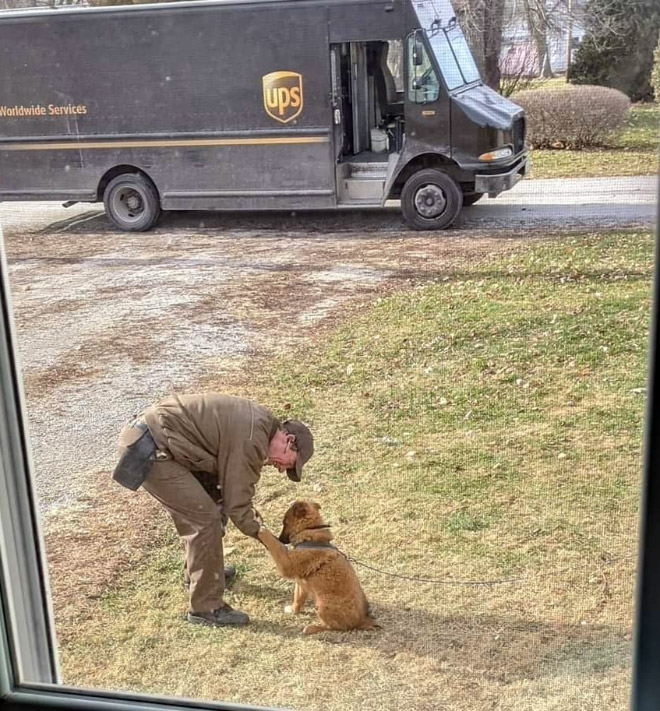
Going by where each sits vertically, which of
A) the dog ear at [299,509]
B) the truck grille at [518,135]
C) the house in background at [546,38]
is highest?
the house in background at [546,38]

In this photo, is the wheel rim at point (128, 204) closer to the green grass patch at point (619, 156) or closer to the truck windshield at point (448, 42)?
the truck windshield at point (448, 42)

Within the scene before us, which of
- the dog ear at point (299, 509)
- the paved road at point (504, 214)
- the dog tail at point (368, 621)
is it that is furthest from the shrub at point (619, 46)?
the dog tail at point (368, 621)

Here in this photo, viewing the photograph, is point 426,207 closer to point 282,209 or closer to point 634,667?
point 282,209

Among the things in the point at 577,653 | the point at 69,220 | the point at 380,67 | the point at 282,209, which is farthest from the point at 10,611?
the point at 380,67

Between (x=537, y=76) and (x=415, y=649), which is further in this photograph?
(x=415, y=649)

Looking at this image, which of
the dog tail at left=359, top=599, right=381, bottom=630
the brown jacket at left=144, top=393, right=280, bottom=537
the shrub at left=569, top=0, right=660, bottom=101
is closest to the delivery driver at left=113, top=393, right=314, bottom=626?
the brown jacket at left=144, top=393, right=280, bottom=537

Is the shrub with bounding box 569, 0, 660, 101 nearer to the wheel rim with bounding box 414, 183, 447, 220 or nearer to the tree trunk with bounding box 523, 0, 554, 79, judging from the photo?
the tree trunk with bounding box 523, 0, 554, 79

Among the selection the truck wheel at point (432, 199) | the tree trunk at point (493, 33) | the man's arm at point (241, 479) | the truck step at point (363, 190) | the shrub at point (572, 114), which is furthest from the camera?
the truck step at point (363, 190)
